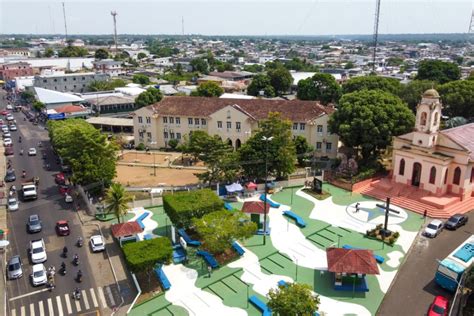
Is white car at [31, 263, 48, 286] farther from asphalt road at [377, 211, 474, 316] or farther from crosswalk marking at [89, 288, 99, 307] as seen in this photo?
asphalt road at [377, 211, 474, 316]

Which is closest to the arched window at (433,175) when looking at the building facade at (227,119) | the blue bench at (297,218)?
the blue bench at (297,218)

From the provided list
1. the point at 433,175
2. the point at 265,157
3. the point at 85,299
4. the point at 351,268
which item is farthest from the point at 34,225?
the point at 433,175

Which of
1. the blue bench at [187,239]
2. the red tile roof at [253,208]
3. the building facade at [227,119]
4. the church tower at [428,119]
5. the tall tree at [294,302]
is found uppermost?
the church tower at [428,119]

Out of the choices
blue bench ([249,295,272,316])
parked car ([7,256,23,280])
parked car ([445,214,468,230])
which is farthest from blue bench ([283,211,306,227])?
parked car ([7,256,23,280])

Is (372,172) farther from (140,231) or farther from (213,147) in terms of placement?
(140,231)

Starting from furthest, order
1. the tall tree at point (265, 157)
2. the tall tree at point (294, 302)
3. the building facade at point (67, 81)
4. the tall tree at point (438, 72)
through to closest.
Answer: the building facade at point (67, 81) → the tall tree at point (438, 72) → the tall tree at point (265, 157) → the tall tree at point (294, 302)

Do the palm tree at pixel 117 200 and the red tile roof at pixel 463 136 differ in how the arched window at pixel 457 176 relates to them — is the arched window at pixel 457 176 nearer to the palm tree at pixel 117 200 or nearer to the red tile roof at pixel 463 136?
the red tile roof at pixel 463 136
